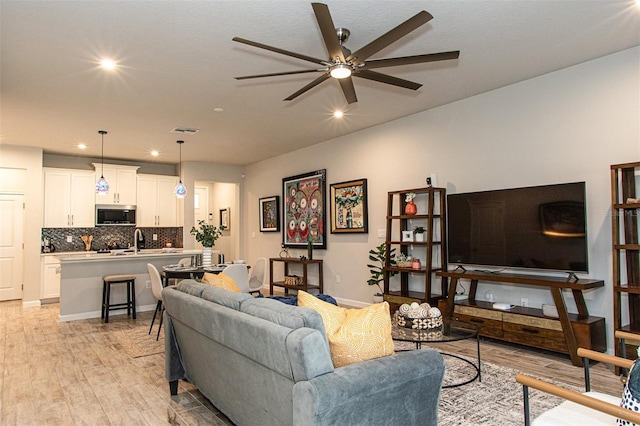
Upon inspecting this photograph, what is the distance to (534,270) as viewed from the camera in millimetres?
4176

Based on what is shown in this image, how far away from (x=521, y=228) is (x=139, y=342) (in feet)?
14.4

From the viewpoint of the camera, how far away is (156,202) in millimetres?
8859

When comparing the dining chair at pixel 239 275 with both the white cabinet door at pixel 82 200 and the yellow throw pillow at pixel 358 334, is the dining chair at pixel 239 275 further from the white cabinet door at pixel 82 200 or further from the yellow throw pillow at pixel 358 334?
the white cabinet door at pixel 82 200

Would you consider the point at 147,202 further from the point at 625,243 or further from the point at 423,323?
the point at 625,243

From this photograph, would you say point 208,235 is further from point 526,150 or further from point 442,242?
point 526,150

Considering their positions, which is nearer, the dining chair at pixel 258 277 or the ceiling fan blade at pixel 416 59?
the ceiling fan blade at pixel 416 59

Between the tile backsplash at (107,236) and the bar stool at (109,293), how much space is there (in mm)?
2686

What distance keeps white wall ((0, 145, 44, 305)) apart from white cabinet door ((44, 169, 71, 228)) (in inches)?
17.2

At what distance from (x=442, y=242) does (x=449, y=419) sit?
2.81m

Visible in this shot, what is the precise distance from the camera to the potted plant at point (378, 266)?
5.72 meters

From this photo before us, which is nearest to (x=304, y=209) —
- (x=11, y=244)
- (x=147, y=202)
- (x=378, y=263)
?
(x=378, y=263)

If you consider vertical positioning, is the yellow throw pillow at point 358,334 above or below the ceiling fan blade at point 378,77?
below

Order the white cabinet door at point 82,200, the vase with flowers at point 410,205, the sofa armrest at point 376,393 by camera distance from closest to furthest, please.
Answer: the sofa armrest at point 376,393 < the vase with flowers at point 410,205 < the white cabinet door at point 82,200

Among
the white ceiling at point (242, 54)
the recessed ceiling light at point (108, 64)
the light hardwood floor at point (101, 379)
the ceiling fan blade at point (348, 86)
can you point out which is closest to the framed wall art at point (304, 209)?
the white ceiling at point (242, 54)
